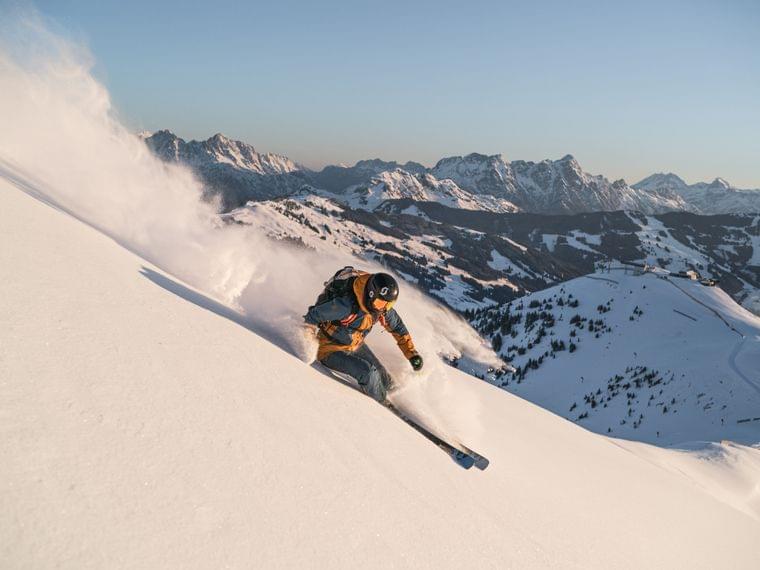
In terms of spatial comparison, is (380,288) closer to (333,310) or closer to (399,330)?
(333,310)

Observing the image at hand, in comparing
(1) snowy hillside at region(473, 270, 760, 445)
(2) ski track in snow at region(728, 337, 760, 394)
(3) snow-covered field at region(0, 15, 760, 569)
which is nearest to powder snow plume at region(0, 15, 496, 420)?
(3) snow-covered field at region(0, 15, 760, 569)

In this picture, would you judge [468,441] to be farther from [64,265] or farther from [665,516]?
[64,265]

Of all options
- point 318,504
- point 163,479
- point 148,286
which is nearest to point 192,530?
point 163,479

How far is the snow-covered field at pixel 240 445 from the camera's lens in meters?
2.65

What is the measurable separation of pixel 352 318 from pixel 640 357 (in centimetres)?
6491

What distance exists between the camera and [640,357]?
199 feet

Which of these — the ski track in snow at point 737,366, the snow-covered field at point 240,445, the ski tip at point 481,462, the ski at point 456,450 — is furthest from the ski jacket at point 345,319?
the ski track in snow at point 737,366

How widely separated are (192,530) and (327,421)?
97.6 inches

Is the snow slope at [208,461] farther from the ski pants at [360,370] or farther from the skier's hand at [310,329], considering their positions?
the skier's hand at [310,329]

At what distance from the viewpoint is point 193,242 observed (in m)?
10.9

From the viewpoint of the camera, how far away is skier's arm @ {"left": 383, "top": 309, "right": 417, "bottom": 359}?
26.1 ft

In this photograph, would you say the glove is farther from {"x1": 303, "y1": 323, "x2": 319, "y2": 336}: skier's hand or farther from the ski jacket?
the ski jacket

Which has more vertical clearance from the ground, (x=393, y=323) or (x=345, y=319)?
(x=393, y=323)

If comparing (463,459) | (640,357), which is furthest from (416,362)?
(640,357)
